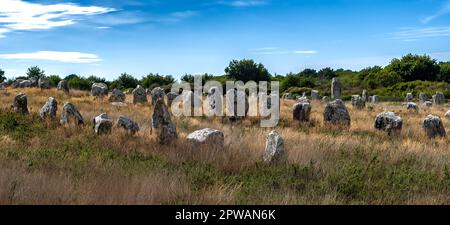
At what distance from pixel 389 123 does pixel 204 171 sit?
11117 millimetres

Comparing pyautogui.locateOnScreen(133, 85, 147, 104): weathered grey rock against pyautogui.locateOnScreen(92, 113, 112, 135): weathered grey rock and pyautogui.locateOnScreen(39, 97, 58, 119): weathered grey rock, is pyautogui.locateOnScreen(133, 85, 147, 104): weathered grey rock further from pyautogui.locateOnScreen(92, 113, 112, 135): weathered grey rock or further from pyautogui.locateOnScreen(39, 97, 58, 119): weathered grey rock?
pyautogui.locateOnScreen(92, 113, 112, 135): weathered grey rock

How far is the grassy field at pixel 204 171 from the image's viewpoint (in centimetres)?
712

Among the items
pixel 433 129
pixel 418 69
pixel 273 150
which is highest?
pixel 418 69

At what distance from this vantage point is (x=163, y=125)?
536 inches

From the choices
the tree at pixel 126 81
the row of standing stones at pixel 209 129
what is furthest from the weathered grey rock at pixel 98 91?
the tree at pixel 126 81

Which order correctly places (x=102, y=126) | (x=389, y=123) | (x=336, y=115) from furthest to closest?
(x=336, y=115), (x=389, y=123), (x=102, y=126)

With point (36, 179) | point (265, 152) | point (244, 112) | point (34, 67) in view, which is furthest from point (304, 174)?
point (34, 67)

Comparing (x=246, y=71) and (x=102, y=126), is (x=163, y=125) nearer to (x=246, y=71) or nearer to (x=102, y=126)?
(x=102, y=126)

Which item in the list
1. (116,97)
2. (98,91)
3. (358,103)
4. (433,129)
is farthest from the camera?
(98,91)

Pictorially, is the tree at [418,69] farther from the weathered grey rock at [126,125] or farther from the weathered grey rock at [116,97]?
the weathered grey rock at [126,125]

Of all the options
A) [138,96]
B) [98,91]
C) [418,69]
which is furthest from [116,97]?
[418,69]

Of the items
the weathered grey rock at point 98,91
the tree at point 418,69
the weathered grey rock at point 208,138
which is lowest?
the weathered grey rock at point 208,138

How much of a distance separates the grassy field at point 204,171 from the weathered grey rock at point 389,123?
10.2ft
